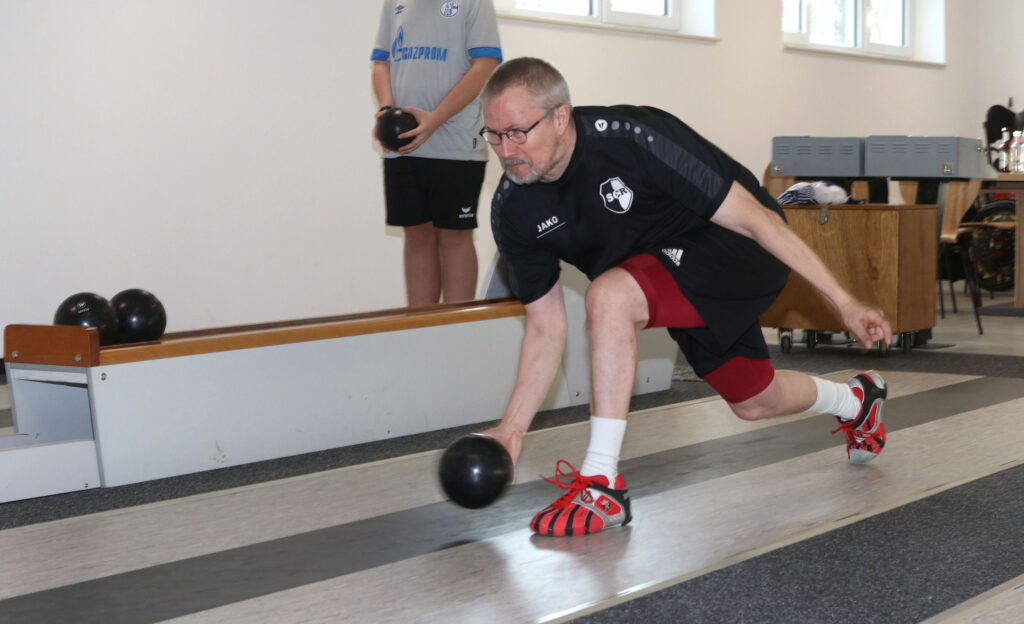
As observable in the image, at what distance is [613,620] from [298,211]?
379 centimetres

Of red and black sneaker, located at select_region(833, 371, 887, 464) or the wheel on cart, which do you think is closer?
red and black sneaker, located at select_region(833, 371, 887, 464)

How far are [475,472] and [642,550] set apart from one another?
0.33 m

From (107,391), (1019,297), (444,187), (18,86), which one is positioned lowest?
(1019,297)

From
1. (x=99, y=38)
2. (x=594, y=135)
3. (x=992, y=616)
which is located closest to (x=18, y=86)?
(x=99, y=38)

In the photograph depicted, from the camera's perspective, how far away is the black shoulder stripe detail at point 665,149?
80.0 inches

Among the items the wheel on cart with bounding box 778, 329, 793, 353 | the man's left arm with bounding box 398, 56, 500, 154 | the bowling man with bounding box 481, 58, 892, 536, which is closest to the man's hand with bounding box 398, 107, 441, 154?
the man's left arm with bounding box 398, 56, 500, 154

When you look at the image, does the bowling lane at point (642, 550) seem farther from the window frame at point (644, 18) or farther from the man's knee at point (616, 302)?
the window frame at point (644, 18)

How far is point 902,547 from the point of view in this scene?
191 cm

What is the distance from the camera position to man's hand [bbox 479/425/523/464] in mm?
2123

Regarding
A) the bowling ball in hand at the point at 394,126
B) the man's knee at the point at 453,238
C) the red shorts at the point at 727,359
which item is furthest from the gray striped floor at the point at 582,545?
the bowling ball in hand at the point at 394,126

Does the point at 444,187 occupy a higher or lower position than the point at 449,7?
lower

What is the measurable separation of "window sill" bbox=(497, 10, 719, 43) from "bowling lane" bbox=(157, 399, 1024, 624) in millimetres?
3689

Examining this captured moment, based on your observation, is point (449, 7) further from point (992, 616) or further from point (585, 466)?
point (992, 616)

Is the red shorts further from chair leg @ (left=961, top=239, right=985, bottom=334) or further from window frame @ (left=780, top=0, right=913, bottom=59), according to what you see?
window frame @ (left=780, top=0, right=913, bottom=59)
